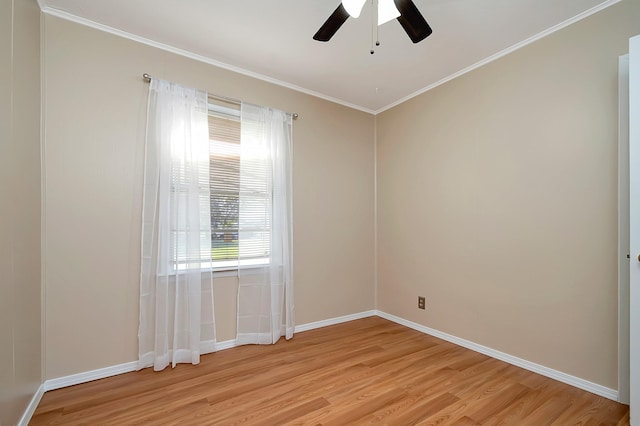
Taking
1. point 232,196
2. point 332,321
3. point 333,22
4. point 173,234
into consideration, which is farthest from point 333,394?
point 333,22

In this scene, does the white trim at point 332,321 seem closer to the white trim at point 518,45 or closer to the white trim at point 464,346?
the white trim at point 464,346

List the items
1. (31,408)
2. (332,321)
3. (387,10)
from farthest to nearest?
1. (332,321)
2. (31,408)
3. (387,10)

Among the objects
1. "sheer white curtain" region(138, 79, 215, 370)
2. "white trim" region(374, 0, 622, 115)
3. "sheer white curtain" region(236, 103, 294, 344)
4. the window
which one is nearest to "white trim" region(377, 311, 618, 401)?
"sheer white curtain" region(236, 103, 294, 344)

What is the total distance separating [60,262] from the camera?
7.14 ft

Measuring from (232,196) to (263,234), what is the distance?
49cm

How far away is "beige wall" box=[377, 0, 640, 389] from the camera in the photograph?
2084 millimetres

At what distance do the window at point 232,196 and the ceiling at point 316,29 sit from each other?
570 mm

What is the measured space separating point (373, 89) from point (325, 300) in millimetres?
2487

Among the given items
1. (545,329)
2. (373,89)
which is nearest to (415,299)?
(545,329)

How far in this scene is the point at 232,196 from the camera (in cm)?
289

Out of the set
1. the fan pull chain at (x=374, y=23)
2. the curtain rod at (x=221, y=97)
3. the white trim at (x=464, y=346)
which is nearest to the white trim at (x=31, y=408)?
the white trim at (x=464, y=346)

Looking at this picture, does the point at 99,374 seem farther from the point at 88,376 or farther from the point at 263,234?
the point at 263,234

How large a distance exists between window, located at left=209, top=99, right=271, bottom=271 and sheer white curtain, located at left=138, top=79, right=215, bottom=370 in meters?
0.14

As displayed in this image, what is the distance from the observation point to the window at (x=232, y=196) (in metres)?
2.83
